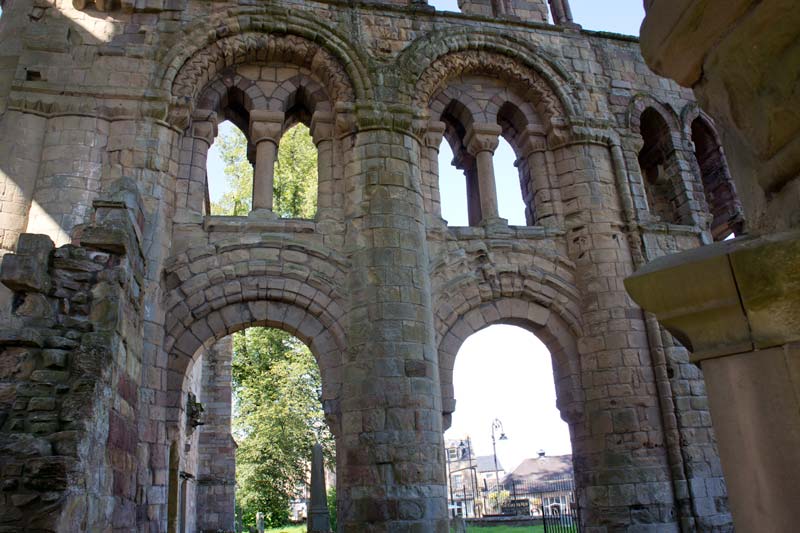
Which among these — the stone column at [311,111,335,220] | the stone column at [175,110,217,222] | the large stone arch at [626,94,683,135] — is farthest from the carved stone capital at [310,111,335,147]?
the large stone arch at [626,94,683,135]

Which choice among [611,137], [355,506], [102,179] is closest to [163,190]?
[102,179]

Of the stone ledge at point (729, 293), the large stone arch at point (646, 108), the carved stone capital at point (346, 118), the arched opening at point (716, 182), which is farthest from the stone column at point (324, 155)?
the stone ledge at point (729, 293)

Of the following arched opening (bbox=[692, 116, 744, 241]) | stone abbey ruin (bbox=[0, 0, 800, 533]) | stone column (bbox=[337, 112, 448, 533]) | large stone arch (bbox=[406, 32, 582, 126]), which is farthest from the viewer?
arched opening (bbox=[692, 116, 744, 241])

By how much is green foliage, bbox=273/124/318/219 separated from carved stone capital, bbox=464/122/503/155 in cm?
917

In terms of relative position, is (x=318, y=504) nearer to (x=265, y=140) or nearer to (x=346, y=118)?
(x=265, y=140)

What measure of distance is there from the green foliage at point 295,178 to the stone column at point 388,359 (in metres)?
10.0

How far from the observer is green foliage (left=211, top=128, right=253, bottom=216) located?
20.2 metres

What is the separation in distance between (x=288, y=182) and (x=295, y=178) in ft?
0.86

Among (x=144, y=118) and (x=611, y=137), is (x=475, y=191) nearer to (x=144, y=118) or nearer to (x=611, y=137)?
(x=611, y=137)

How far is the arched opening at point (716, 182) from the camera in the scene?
1259 cm

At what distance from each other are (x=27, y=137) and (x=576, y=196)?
8.34 m

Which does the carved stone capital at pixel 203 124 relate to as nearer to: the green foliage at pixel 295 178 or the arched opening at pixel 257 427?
the arched opening at pixel 257 427

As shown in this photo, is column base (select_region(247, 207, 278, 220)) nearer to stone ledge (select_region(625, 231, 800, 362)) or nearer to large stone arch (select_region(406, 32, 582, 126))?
large stone arch (select_region(406, 32, 582, 126))

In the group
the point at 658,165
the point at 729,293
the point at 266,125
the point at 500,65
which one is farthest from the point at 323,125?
the point at 729,293
